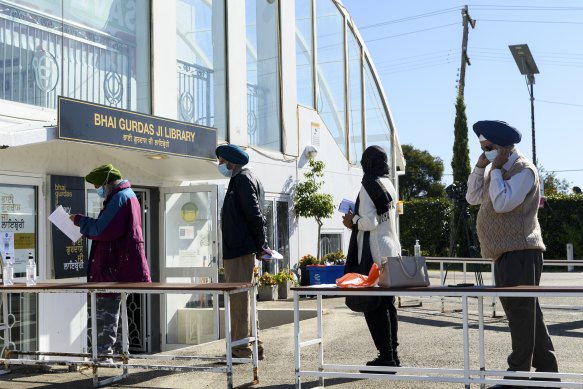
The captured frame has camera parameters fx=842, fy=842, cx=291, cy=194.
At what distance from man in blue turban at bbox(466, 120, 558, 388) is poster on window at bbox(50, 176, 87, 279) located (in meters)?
4.80

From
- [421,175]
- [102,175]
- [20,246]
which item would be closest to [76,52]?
[20,246]

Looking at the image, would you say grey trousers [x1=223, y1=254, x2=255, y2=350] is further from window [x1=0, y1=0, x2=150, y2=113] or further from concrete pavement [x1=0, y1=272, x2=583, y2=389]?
window [x1=0, y1=0, x2=150, y2=113]

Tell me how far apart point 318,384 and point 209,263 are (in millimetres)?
5109

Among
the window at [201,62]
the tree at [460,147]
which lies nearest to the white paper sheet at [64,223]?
the window at [201,62]

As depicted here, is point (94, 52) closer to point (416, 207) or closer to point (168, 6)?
point (168, 6)

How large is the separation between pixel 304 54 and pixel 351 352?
8.67 m

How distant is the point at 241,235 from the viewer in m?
7.30

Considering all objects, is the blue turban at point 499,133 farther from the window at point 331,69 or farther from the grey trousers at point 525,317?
the window at point 331,69

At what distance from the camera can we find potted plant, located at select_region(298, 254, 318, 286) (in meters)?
14.4

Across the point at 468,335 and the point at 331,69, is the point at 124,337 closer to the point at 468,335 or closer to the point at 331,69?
the point at 468,335

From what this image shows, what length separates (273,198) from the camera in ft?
47.6

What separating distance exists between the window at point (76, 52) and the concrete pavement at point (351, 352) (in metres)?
3.04

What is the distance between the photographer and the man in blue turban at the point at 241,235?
7.27 metres

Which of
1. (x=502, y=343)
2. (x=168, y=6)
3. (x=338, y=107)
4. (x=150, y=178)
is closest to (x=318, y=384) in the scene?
(x=502, y=343)
